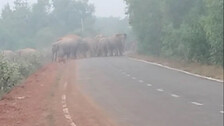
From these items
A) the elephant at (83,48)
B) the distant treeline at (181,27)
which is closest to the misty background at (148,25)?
the distant treeline at (181,27)

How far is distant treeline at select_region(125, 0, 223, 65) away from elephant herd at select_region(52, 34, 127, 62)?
39.5ft

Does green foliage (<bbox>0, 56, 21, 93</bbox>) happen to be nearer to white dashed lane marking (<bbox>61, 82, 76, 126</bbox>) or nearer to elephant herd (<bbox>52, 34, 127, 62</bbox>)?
white dashed lane marking (<bbox>61, 82, 76, 126</bbox>)

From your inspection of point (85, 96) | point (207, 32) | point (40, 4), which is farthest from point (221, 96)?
point (40, 4)

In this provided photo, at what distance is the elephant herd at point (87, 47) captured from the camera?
2525 inches

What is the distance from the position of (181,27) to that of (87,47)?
111 feet

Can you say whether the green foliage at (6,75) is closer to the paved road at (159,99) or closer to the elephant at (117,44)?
the paved road at (159,99)

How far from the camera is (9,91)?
22.4 m

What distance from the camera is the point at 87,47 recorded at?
70.4 meters

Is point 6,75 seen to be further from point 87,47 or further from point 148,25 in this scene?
point 87,47

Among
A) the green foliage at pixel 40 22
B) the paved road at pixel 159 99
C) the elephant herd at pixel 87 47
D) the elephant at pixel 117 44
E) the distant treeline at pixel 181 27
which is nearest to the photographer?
the paved road at pixel 159 99

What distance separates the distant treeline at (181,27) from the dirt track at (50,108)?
33.6 feet

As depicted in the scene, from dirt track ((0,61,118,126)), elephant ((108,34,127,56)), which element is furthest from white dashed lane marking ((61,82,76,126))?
elephant ((108,34,127,56))

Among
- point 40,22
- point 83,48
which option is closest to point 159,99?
point 83,48

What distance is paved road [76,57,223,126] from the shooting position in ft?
45.0
